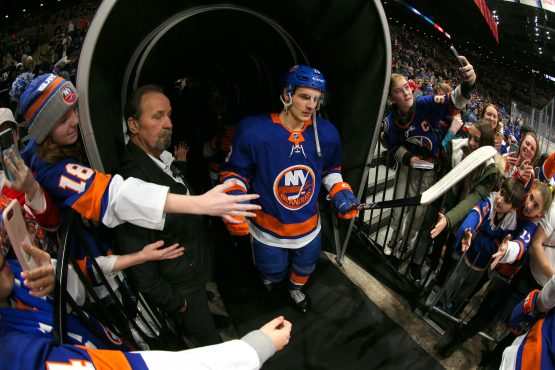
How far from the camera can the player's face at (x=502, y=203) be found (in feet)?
6.79

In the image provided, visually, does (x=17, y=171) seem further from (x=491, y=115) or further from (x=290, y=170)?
(x=491, y=115)

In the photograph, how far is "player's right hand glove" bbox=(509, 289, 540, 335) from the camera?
63.3 inches

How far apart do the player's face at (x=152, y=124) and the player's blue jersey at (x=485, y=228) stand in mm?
2048

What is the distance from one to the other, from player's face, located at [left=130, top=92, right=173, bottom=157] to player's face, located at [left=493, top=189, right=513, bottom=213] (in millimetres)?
2152

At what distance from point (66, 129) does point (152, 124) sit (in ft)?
1.30

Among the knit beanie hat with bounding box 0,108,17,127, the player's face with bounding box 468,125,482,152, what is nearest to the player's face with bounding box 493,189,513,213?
the player's face with bounding box 468,125,482,152

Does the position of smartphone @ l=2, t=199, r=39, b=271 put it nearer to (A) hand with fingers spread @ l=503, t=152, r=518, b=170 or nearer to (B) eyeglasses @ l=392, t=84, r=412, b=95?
(B) eyeglasses @ l=392, t=84, r=412, b=95

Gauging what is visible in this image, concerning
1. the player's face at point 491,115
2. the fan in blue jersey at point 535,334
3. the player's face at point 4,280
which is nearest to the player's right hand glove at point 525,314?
the fan in blue jersey at point 535,334

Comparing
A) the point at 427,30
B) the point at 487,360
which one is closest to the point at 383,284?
the point at 487,360

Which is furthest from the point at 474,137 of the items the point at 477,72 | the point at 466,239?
the point at 477,72

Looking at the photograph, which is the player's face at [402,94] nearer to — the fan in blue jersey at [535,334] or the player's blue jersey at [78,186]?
the fan in blue jersey at [535,334]

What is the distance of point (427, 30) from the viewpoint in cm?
1802

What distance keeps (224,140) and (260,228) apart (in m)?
1.19

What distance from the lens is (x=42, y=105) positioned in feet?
4.47
